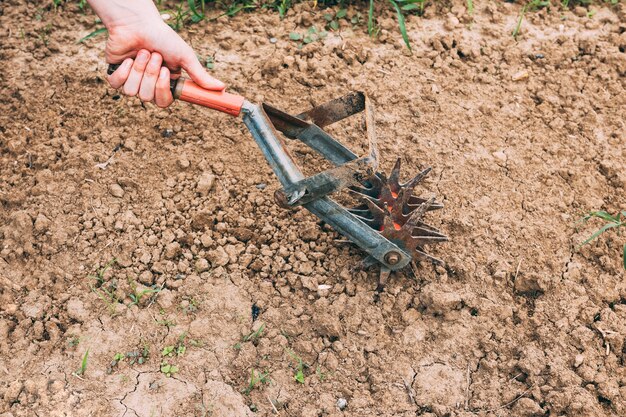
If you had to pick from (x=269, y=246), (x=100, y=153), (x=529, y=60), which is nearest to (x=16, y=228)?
(x=100, y=153)

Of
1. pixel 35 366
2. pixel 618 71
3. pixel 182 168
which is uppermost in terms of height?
pixel 618 71

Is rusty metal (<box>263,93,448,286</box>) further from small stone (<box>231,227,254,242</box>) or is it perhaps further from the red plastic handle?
small stone (<box>231,227,254,242</box>)

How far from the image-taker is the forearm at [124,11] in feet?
8.90

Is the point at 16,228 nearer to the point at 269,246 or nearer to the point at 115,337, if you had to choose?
the point at 115,337

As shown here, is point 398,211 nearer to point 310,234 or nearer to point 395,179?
point 395,179

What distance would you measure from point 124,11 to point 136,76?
31 cm

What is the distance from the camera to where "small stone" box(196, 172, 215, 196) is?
9.77 feet

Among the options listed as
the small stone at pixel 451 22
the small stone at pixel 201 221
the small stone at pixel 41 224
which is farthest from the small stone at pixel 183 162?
the small stone at pixel 451 22

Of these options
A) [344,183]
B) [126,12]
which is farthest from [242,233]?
[126,12]

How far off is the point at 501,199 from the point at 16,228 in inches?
87.8

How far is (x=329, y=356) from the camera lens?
2.54 meters

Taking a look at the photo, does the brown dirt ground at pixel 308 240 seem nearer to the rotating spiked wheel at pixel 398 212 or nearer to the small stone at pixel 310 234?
the small stone at pixel 310 234

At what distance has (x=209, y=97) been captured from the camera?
2520 mm

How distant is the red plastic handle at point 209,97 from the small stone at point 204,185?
52cm
